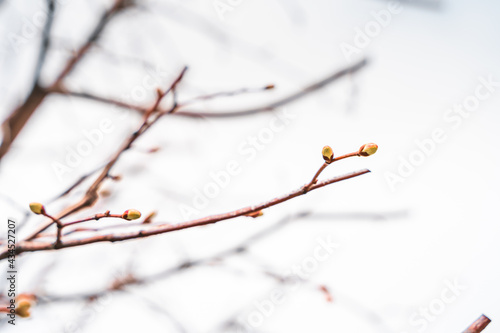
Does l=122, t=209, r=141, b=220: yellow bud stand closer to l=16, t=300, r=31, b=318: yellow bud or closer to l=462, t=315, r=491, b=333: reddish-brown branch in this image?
l=16, t=300, r=31, b=318: yellow bud

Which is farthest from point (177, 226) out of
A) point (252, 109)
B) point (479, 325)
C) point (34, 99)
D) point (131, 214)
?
point (34, 99)

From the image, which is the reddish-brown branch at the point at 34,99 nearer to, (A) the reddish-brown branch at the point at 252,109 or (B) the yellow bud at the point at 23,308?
(A) the reddish-brown branch at the point at 252,109

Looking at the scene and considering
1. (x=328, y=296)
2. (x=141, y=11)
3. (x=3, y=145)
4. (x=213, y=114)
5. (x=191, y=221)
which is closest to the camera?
(x=191, y=221)

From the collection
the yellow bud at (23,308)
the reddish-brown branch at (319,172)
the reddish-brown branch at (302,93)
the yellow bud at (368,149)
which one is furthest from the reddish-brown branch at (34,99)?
the yellow bud at (368,149)

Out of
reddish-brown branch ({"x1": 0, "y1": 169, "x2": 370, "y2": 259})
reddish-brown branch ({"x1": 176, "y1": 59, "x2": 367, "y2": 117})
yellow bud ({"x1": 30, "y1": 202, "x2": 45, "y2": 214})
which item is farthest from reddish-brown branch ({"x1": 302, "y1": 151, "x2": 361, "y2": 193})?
reddish-brown branch ({"x1": 176, "y1": 59, "x2": 367, "y2": 117})

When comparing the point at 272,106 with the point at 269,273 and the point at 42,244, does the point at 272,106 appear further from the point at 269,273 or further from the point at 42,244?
the point at 42,244

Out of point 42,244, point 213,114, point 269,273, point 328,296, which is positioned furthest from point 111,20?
point 328,296
